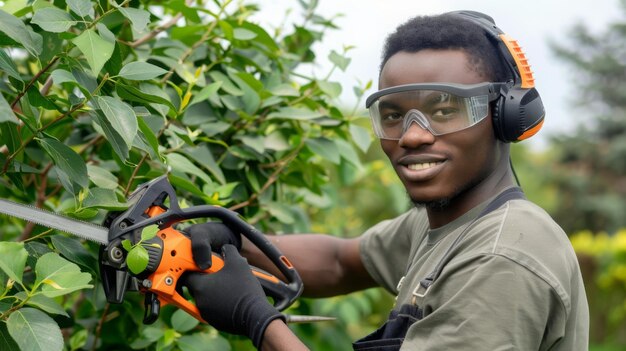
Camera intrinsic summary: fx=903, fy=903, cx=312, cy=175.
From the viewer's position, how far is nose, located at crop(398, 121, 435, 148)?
249 centimetres

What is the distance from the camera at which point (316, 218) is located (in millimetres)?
4621

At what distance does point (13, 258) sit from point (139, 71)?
55cm

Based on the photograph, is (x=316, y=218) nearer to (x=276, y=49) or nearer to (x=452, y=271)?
(x=276, y=49)

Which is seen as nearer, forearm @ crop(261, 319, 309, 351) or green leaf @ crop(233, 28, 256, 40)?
forearm @ crop(261, 319, 309, 351)

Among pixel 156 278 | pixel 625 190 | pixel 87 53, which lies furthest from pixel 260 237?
pixel 625 190

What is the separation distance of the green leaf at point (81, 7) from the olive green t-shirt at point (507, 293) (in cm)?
107

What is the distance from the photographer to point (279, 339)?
2.33 metres

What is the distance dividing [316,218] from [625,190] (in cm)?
2698

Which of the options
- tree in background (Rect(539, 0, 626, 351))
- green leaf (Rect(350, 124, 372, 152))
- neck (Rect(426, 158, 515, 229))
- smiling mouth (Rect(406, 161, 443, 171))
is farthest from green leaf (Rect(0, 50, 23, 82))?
tree in background (Rect(539, 0, 626, 351))

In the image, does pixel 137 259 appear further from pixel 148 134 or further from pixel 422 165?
pixel 422 165

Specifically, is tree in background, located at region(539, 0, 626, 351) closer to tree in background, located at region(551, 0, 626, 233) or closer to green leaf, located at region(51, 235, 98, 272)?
tree in background, located at region(551, 0, 626, 233)

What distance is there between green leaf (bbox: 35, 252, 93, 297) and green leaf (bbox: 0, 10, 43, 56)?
48 centimetres

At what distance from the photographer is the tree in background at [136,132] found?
2.05 m

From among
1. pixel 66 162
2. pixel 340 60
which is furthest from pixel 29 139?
pixel 340 60
